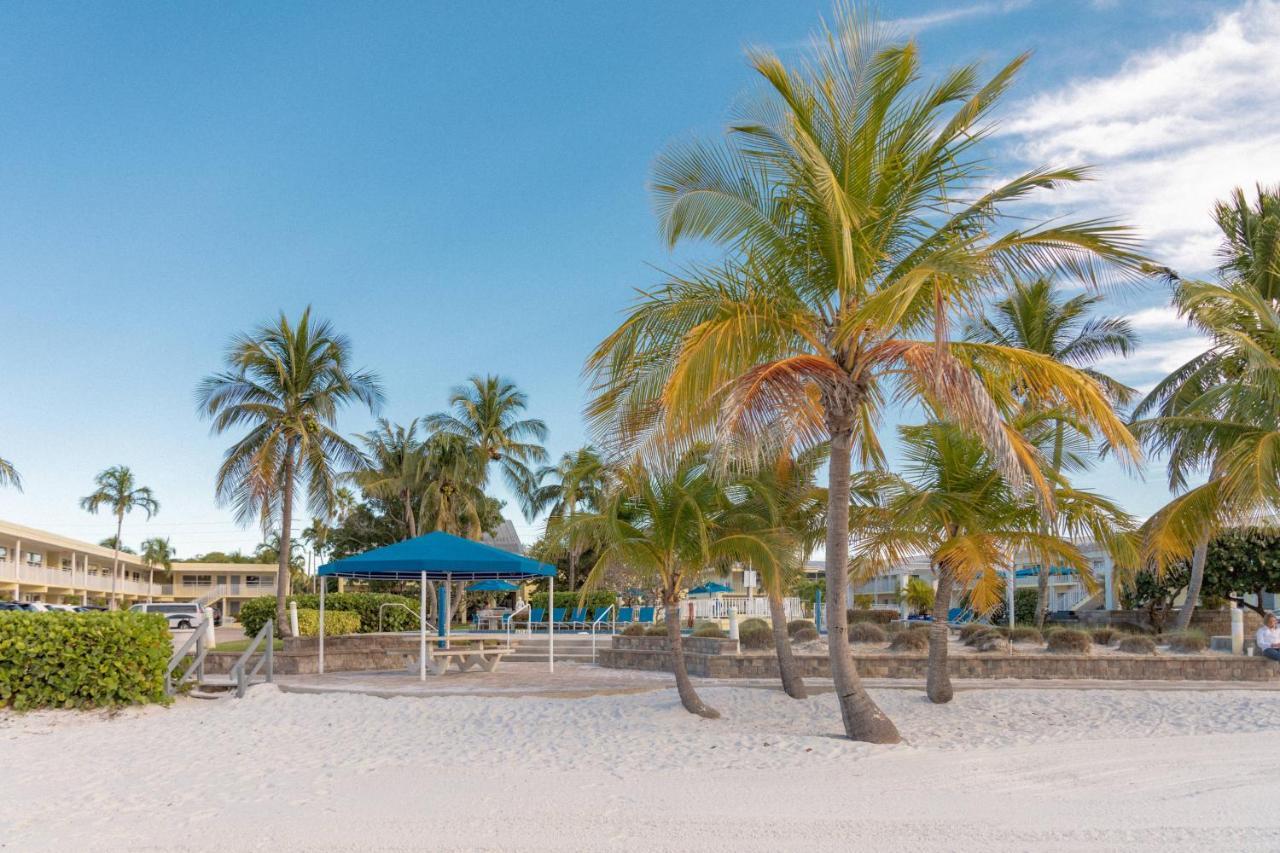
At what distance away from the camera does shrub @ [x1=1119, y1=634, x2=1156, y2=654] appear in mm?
15672

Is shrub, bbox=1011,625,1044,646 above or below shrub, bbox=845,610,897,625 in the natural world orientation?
above

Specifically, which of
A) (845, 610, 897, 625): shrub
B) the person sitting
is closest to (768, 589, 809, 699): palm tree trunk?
the person sitting

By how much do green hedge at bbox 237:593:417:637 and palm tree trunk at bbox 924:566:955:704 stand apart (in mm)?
14124

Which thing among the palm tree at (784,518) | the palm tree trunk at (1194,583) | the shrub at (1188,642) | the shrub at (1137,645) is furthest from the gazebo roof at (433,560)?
the palm tree trunk at (1194,583)

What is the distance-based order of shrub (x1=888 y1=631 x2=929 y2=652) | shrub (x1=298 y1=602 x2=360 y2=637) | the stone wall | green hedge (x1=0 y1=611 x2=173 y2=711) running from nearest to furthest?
green hedge (x1=0 y1=611 x2=173 y2=711) → the stone wall → shrub (x1=888 y1=631 x2=929 y2=652) → shrub (x1=298 y1=602 x2=360 y2=637)

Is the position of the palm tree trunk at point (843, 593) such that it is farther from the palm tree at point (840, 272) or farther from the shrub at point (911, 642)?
the shrub at point (911, 642)

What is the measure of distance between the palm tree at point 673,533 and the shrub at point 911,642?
6.21 meters

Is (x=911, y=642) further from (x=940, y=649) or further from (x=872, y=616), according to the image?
(x=872, y=616)

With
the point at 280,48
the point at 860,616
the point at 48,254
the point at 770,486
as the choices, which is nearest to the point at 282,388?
the point at 48,254

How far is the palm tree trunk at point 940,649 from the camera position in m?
11.5

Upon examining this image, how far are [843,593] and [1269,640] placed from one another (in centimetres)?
947

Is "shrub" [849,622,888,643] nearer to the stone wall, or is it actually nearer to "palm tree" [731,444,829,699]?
the stone wall

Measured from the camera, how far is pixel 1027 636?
56.8 ft

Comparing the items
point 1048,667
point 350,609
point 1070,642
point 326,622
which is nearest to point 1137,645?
point 1070,642
